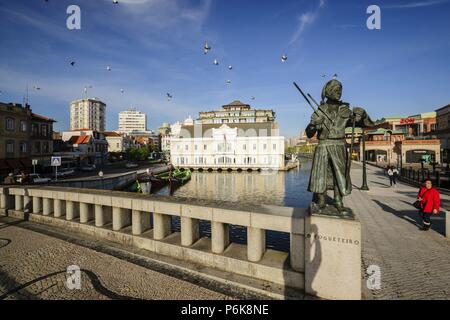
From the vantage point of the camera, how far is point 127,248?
25.9 ft

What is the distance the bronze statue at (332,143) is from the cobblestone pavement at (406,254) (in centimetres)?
261

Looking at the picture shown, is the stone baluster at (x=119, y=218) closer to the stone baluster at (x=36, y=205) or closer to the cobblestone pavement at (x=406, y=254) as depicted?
the stone baluster at (x=36, y=205)

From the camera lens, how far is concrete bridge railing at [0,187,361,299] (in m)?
5.01

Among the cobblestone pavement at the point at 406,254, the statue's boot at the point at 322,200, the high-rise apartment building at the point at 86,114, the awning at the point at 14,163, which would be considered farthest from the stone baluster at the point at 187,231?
the high-rise apartment building at the point at 86,114

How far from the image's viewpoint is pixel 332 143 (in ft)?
18.3

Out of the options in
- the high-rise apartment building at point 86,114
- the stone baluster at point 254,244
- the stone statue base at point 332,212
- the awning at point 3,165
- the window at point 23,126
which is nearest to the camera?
the stone statue base at point 332,212

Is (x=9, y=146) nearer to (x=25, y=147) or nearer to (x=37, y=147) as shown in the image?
(x=25, y=147)

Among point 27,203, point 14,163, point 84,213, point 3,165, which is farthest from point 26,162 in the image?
point 84,213

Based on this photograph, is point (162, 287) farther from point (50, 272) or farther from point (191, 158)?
point (191, 158)

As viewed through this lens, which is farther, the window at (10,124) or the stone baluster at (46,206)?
the window at (10,124)

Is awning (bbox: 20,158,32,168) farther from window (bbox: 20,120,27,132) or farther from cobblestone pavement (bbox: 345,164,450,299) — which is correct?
cobblestone pavement (bbox: 345,164,450,299)

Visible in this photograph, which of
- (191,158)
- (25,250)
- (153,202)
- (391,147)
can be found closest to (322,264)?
(153,202)

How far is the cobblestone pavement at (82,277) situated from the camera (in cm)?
551
